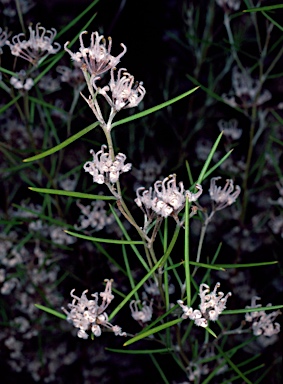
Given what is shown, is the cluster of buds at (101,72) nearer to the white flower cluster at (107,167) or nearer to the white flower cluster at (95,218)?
the white flower cluster at (107,167)

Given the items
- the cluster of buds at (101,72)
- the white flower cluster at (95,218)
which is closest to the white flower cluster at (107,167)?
the cluster of buds at (101,72)

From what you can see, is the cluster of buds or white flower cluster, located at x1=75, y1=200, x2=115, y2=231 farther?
white flower cluster, located at x1=75, y1=200, x2=115, y2=231

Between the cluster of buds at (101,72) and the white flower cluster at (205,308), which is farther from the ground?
the cluster of buds at (101,72)

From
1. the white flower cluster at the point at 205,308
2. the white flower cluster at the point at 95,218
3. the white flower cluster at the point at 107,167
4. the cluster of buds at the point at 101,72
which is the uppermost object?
the cluster of buds at the point at 101,72

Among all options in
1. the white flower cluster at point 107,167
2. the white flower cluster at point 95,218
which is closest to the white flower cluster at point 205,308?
the white flower cluster at point 107,167

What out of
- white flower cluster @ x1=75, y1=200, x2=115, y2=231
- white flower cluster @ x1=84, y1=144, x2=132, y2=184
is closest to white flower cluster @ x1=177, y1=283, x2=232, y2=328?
white flower cluster @ x1=84, y1=144, x2=132, y2=184

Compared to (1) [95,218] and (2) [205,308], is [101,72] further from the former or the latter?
(1) [95,218]

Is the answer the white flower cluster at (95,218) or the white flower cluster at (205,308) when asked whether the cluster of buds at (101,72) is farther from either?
the white flower cluster at (95,218)

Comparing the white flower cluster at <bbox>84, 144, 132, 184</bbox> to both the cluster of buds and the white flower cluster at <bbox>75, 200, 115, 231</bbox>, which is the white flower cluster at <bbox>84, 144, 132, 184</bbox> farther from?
the white flower cluster at <bbox>75, 200, 115, 231</bbox>

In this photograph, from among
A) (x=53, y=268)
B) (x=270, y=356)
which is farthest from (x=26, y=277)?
(x=270, y=356)

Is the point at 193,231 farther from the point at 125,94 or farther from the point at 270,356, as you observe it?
the point at 125,94

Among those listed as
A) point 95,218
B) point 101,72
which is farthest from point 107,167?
point 95,218

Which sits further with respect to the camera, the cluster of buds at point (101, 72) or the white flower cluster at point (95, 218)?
the white flower cluster at point (95, 218)
